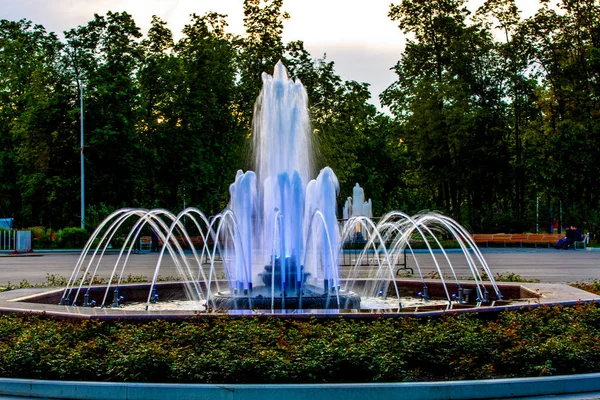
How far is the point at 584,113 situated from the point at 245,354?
45.2 meters

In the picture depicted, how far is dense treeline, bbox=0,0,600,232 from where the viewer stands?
48531 millimetres

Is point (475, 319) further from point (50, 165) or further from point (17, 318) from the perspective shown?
point (50, 165)

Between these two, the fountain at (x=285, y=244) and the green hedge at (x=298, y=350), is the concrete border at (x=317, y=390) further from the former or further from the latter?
the fountain at (x=285, y=244)

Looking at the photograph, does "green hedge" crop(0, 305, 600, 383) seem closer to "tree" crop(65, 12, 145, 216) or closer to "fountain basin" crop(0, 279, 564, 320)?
"fountain basin" crop(0, 279, 564, 320)

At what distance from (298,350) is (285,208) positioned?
253 inches

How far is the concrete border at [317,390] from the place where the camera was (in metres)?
6.98

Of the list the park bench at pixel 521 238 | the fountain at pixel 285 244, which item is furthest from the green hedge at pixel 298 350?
the park bench at pixel 521 238


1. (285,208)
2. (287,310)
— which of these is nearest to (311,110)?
(285,208)

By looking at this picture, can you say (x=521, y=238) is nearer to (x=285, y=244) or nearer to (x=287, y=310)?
(x=285, y=244)

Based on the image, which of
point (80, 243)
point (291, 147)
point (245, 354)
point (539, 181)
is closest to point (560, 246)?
→ point (539, 181)

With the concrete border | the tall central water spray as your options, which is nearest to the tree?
the tall central water spray

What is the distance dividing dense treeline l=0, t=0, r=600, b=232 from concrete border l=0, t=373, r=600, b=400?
3982 cm

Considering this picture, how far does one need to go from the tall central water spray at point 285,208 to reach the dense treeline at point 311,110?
3174cm

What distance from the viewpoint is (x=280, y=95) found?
54.1 ft
